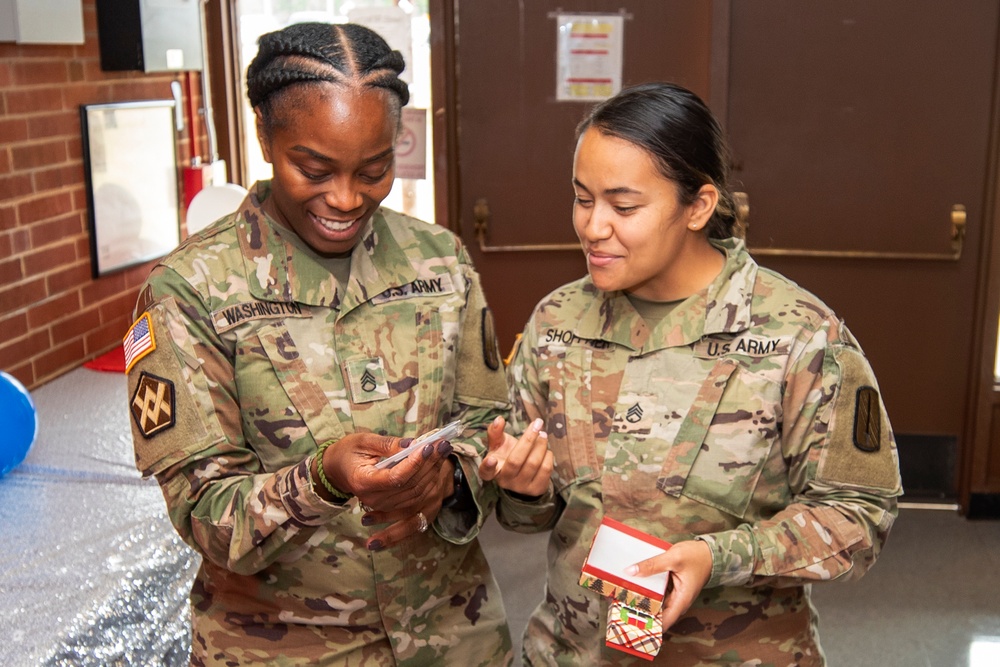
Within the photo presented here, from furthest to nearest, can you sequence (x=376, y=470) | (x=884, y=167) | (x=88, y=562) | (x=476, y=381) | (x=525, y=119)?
(x=525, y=119) < (x=884, y=167) < (x=88, y=562) < (x=476, y=381) < (x=376, y=470)

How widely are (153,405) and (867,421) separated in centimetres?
97

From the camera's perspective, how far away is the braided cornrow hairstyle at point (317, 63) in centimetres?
131

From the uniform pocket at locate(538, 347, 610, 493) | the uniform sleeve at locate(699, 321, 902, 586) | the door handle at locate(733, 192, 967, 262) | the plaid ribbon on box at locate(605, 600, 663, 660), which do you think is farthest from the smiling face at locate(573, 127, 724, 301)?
the door handle at locate(733, 192, 967, 262)

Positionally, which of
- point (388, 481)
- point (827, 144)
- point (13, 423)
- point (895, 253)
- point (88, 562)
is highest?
point (827, 144)

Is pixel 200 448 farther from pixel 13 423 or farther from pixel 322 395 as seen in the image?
pixel 13 423

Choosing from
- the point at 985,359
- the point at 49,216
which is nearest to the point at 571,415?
the point at 49,216

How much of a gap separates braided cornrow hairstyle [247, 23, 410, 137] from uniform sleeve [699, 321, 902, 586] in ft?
2.28

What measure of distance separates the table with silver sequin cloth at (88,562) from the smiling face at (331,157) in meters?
1.02

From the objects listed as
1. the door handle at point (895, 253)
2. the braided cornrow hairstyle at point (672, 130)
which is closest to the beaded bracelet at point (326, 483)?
the braided cornrow hairstyle at point (672, 130)

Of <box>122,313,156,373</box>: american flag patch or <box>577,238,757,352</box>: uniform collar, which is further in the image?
<box>577,238,757,352</box>: uniform collar

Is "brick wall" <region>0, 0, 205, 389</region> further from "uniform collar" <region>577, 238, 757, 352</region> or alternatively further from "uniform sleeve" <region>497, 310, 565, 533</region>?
"uniform collar" <region>577, 238, 757, 352</region>

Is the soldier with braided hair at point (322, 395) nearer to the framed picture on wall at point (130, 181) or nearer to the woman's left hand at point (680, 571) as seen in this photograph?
the woman's left hand at point (680, 571)

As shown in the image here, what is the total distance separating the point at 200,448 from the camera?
130 cm

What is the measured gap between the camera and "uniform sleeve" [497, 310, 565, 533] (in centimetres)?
147
